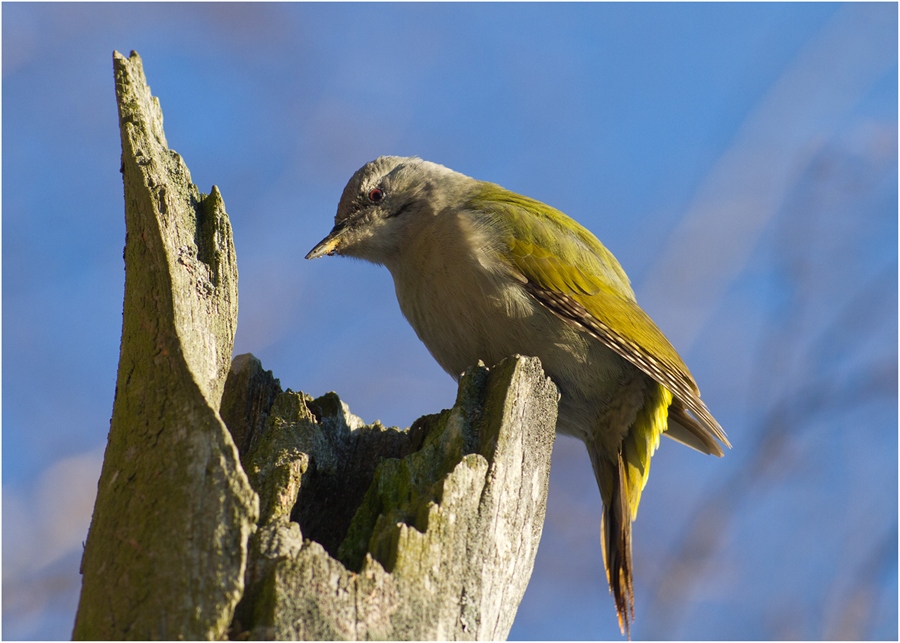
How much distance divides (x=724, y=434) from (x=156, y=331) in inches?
119

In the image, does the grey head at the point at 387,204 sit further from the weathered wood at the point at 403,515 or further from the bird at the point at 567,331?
the weathered wood at the point at 403,515

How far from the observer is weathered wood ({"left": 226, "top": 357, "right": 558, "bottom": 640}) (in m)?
2.08

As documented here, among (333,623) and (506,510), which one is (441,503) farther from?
(333,623)

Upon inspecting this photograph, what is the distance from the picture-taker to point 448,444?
2875 millimetres

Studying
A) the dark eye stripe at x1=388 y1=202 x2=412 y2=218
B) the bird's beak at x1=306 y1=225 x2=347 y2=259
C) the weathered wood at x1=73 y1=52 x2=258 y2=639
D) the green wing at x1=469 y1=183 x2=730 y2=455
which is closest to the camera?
the weathered wood at x1=73 y1=52 x2=258 y2=639

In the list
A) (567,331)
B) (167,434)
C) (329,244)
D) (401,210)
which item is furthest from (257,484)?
(401,210)

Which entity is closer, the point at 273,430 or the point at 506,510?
the point at 506,510

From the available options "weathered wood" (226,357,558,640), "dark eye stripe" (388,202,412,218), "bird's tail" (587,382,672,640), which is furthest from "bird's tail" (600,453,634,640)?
"dark eye stripe" (388,202,412,218)

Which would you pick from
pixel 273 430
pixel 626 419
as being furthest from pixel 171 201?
pixel 626 419

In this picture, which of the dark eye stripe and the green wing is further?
the dark eye stripe

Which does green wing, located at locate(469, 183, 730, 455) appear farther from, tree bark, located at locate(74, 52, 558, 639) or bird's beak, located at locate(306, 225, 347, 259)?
tree bark, located at locate(74, 52, 558, 639)

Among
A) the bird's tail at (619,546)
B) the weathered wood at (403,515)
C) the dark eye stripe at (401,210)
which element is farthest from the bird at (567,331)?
the weathered wood at (403,515)

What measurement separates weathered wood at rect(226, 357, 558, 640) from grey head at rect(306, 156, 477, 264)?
1992 millimetres

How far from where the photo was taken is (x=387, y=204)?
18.6 feet
